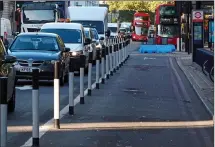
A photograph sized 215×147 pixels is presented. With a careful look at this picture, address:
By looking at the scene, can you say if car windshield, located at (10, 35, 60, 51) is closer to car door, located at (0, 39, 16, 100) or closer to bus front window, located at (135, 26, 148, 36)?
car door, located at (0, 39, 16, 100)

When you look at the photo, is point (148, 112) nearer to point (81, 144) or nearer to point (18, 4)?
point (81, 144)

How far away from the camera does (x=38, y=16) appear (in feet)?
135

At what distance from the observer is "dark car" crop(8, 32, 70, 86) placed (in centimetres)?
1970

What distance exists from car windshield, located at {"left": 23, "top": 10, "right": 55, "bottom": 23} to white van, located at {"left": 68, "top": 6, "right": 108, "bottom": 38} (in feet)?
6.60

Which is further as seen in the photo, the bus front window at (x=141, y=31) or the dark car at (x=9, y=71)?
the bus front window at (x=141, y=31)

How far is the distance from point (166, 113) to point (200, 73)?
43.1ft

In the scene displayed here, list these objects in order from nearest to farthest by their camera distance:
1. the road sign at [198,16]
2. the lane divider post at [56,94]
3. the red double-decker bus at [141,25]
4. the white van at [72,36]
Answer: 1. the lane divider post at [56,94]
2. the white van at [72,36]
3. the road sign at [198,16]
4. the red double-decker bus at [141,25]

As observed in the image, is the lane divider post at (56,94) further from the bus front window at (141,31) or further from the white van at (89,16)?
the bus front window at (141,31)

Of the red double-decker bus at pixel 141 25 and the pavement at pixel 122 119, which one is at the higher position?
the red double-decker bus at pixel 141 25

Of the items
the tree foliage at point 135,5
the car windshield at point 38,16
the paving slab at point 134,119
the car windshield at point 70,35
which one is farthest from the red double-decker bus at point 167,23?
the tree foliage at point 135,5

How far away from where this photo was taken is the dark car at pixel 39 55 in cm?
1970

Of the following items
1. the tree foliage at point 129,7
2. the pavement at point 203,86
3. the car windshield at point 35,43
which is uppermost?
the tree foliage at point 129,7

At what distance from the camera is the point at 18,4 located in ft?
159

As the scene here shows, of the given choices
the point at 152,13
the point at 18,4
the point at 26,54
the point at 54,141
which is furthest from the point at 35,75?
the point at 152,13
